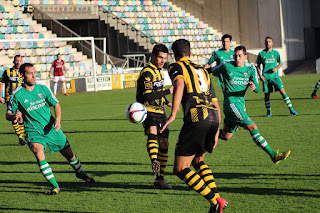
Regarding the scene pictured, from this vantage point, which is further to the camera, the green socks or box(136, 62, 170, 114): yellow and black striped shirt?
the green socks

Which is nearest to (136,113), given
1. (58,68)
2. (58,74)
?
(58,68)

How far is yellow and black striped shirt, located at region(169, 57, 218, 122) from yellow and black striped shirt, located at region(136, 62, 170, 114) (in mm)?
1844

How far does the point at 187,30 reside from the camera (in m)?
38.5

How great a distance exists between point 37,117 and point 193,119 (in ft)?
7.92

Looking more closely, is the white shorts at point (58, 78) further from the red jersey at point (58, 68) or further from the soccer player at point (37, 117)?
the soccer player at point (37, 117)

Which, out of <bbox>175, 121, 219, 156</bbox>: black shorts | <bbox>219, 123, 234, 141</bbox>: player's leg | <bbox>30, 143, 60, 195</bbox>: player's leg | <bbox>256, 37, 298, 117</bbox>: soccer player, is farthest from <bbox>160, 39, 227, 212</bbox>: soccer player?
<bbox>256, 37, 298, 117</bbox>: soccer player

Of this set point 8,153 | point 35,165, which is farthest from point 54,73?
point 35,165

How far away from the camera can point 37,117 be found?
22.0 ft

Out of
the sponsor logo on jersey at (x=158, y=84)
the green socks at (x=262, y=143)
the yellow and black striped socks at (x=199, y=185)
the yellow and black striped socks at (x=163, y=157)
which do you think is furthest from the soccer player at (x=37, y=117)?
the green socks at (x=262, y=143)

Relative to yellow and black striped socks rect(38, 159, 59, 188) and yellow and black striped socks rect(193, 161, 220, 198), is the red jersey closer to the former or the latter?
yellow and black striped socks rect(38, 159, 59, 188)

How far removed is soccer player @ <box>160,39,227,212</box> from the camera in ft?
17.0

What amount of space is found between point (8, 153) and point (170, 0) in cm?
3232

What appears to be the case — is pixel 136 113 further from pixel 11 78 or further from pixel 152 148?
pixel 11 78

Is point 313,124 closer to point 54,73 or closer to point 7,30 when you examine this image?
point 54,73
